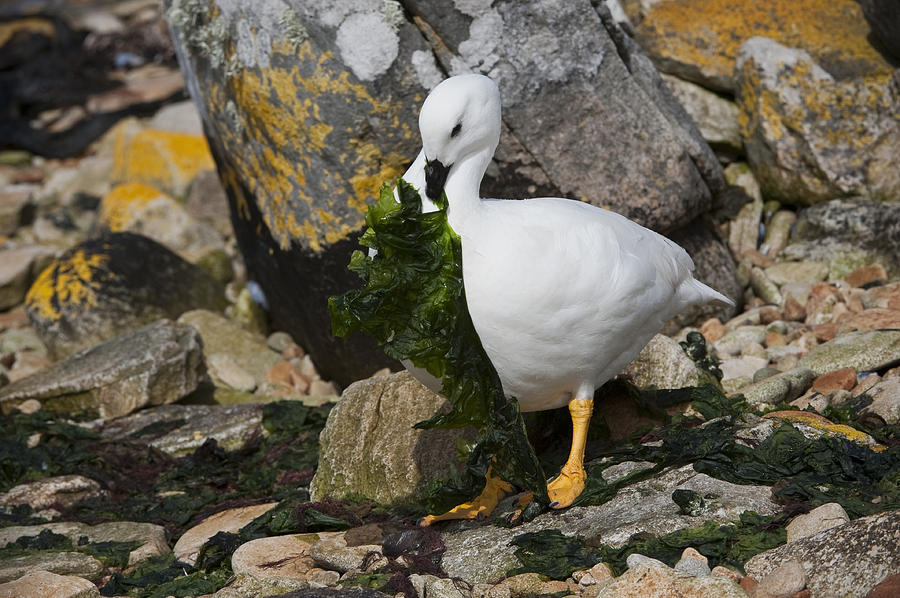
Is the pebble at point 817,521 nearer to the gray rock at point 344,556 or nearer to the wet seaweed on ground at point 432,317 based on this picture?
the wet seaweed on ground at point 432,317

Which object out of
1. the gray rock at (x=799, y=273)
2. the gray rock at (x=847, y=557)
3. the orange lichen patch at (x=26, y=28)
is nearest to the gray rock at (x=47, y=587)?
the gray rock at (x=847, y=557)

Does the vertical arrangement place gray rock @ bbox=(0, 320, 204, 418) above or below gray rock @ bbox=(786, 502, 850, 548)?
above

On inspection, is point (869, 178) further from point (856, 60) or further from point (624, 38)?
point (624, 38)

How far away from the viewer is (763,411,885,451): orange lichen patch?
17.0 feet

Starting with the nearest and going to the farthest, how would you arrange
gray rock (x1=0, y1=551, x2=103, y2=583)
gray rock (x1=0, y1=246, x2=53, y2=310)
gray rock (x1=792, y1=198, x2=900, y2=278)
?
gray rock (x1=0, y1=551, x2=103, y2=583) < gray rock (x1=792, y1=198, x2=900, y2=278) < gray rock (x1=0, y1=246, x2=53, y2=310)

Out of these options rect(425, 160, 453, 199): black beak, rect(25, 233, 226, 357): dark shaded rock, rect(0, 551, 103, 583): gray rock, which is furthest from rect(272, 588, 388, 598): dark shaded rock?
rect(25, 233, 226, 357): dark shaded rock

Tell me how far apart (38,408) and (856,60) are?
24.0ft

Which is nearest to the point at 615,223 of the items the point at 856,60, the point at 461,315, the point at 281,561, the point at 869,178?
the point at 461,315

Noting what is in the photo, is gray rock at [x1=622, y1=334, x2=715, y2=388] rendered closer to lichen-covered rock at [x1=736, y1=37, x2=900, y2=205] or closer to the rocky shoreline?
the rocky shoreline

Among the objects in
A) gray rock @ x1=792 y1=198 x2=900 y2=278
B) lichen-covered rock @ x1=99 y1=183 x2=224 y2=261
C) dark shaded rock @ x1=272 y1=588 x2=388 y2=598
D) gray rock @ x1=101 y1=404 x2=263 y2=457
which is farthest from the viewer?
lichen-covered rock @ x1=99 y1=183 x2=224 y2=261

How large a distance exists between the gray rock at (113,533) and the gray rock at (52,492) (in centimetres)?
45

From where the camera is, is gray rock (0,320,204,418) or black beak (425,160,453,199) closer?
black beak (425,160,453,199)

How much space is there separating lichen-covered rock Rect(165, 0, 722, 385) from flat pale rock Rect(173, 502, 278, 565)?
7.50 feet

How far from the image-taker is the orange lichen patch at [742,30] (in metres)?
9.21
